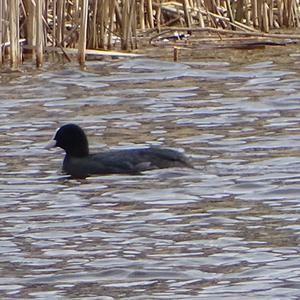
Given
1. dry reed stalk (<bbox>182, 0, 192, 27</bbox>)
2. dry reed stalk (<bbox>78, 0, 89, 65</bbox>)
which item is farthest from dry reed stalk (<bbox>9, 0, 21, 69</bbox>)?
dry reed stalk (<bbox>182, 0, 192, 27</bbox>)

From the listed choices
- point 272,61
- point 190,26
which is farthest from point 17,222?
point 190,26

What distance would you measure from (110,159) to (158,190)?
2.98 feet

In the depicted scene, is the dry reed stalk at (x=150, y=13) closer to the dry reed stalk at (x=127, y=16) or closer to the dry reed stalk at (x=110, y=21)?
the dry reed stalk at (x=127, y=16)

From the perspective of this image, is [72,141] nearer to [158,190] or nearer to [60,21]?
[158,190]

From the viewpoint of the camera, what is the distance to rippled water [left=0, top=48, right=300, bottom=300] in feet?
19.6

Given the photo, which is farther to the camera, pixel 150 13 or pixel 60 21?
pixel 150 13

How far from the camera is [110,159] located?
354 inches

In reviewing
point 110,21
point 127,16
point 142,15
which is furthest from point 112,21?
point 142,15

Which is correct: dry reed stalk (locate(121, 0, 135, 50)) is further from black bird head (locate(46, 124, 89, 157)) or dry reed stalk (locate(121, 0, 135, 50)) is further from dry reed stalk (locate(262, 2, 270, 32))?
black bird head (locate(46, 124, 89, 157))

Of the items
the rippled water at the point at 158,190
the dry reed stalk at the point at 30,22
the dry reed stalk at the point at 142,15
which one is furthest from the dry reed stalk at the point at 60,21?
the dry reed stalk at the point at 142,15

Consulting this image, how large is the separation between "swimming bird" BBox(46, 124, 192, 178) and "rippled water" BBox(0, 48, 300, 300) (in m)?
0.08

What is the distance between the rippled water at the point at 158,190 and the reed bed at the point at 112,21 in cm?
43

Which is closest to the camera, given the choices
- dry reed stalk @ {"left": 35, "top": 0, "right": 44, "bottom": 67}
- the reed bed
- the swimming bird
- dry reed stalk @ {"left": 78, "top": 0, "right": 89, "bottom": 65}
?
the swimming bird

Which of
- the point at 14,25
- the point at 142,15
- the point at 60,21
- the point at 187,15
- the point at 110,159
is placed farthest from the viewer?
the point at 142,15
